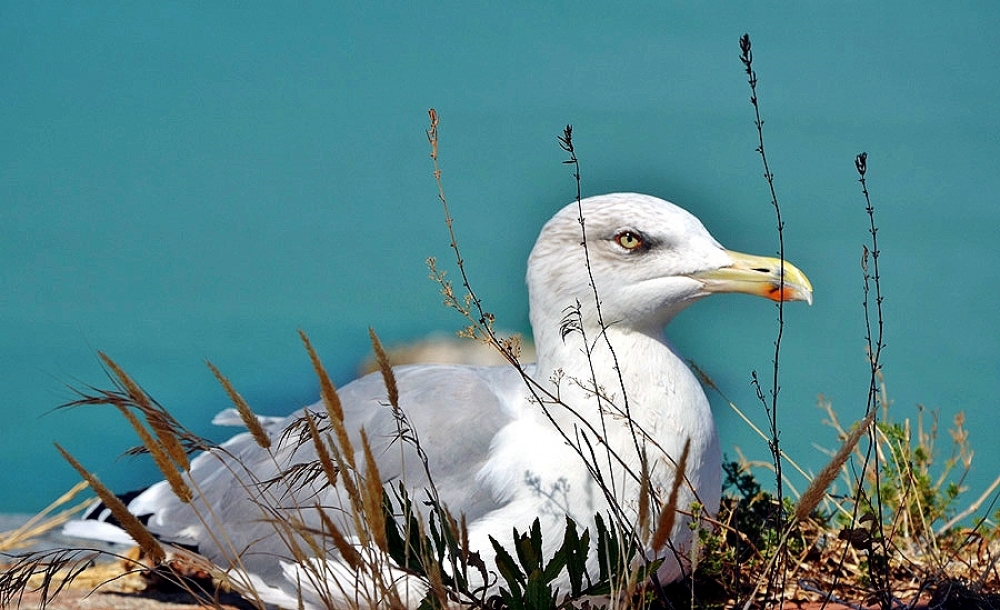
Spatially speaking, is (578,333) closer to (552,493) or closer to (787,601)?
(552,493)

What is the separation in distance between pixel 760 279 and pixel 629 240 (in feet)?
1.29

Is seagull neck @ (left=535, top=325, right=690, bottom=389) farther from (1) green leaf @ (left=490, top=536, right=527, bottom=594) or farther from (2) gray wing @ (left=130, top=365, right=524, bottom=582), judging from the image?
(1) green leaf @ (left=490, top=536, right=527, bottom=594)

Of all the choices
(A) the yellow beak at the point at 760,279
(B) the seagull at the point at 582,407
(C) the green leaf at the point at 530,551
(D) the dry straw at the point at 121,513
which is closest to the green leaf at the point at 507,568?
(C) the green leaf at the point at 530,551

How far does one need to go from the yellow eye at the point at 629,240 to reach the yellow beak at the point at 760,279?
201 millimetres

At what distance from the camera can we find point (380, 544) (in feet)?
6.41

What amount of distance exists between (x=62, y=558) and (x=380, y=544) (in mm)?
850

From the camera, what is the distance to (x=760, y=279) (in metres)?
3.29

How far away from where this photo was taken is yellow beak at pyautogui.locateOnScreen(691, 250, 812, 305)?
129 inches

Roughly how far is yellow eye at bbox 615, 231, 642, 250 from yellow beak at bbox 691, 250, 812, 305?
0.20 metres

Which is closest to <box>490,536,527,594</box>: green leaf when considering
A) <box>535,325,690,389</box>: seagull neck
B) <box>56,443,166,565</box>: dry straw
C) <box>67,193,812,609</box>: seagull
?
<box>67,193,812,609</box>: seagull

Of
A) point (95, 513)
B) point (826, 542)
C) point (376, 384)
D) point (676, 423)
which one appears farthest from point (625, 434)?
point (95, 513)

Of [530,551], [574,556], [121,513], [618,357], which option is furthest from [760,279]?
[121,513]

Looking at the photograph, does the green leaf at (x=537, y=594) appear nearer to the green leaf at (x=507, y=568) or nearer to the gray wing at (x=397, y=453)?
the green leaf at (x=507, y=568)

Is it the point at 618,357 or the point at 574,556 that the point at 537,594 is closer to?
the point at 574,556
